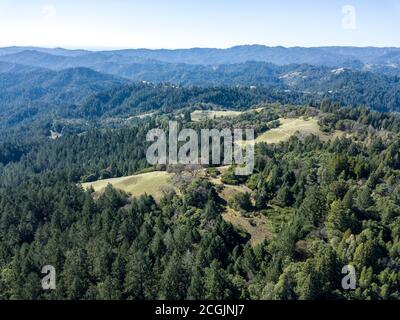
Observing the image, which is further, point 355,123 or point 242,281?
point 355,123

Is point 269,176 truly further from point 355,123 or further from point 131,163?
point 355,123

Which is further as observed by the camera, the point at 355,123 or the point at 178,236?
the point at 355,123

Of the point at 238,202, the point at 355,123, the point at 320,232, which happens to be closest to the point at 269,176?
the point at 238,202
